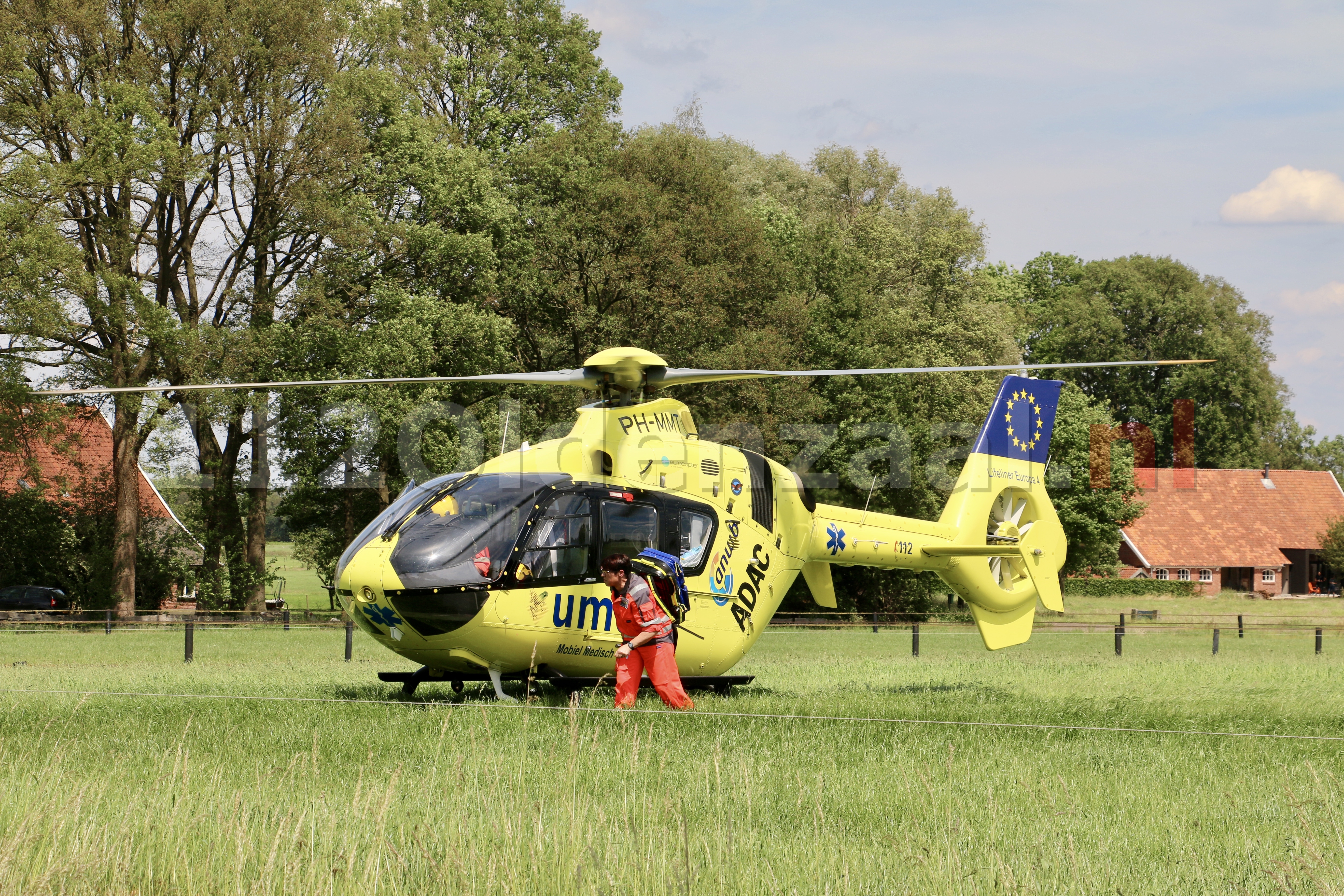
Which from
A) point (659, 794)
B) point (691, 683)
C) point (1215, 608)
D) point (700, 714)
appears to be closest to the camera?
point (659, 794)

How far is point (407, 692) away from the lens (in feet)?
44.5

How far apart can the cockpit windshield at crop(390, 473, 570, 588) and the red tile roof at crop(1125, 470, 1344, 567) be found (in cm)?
6548

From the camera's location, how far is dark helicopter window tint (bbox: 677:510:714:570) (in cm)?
1395

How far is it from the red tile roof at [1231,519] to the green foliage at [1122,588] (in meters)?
3.62

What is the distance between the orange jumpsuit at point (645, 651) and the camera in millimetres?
12102

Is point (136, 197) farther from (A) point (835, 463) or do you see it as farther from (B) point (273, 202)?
(A) point (835, 463)

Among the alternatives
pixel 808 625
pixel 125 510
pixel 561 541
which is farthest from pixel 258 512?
pixel 561 541

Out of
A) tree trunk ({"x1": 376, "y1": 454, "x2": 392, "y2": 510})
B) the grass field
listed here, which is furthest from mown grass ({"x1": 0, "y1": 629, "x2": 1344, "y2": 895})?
the grass field

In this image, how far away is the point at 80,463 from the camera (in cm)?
4047

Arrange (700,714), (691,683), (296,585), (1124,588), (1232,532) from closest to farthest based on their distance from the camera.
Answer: (700,714) < (691,683) < (1124,588) < (1232,532) < (296,585)

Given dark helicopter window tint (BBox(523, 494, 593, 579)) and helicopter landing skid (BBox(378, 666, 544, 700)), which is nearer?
dark helicopter window tint (BBox(523, 494, 593, 579))

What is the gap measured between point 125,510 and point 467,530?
96.8ft

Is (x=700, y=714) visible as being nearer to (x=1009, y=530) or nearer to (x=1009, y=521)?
(x=1009, y=530)

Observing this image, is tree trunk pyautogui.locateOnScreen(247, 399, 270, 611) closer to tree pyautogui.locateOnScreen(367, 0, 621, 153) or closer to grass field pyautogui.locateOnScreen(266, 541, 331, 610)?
grass field pyautogui.locateOnScreen(266, 541, 331, 610)
